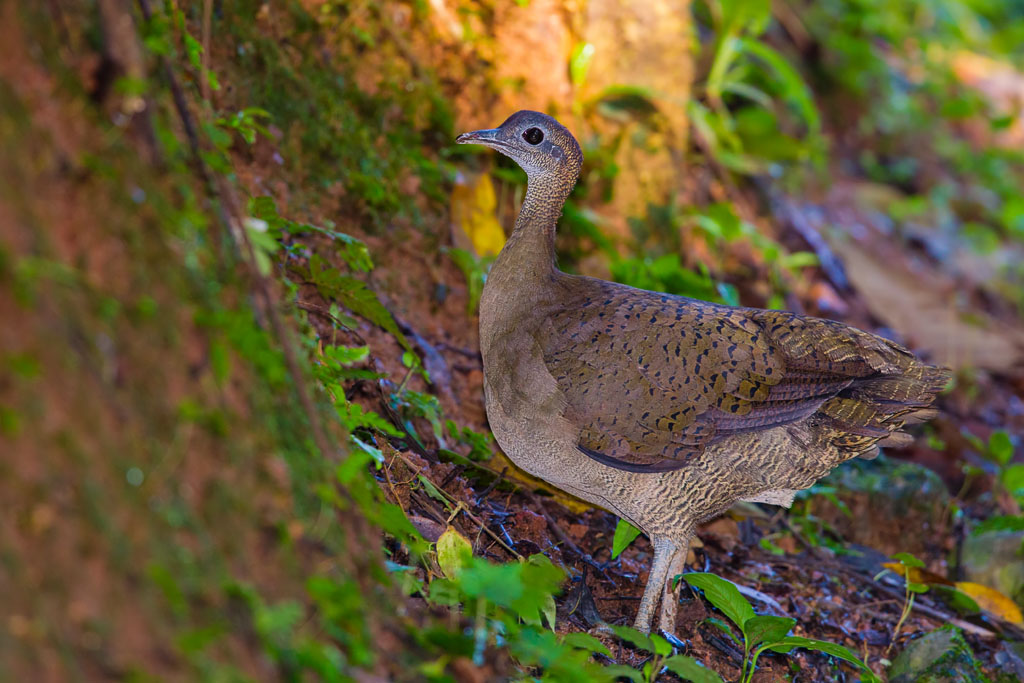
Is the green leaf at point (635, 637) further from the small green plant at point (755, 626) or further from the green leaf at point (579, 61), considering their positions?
the green leaf at point (579, 61)

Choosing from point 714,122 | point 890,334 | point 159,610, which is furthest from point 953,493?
point 159,610

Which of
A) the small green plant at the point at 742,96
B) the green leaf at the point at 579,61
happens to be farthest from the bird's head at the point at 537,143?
the small green plant at the point at 742,96

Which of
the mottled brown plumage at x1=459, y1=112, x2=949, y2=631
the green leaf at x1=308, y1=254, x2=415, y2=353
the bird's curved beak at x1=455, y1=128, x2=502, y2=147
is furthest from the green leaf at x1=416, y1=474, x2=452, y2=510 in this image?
the bird's curved beak at x1=455, y1=128, x2=502, y2=147

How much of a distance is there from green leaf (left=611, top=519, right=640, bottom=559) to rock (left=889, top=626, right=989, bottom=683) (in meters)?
1.58

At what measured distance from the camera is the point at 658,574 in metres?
4.52

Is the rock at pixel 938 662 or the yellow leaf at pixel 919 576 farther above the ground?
the rock at pixel 938 662

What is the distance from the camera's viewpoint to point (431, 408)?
4828 millimetres

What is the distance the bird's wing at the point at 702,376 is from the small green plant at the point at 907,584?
0.89 metres

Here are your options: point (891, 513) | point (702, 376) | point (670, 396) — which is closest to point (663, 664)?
point (670, 396)

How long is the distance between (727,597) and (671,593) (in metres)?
0.46

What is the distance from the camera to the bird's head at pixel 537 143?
4797 millimetres

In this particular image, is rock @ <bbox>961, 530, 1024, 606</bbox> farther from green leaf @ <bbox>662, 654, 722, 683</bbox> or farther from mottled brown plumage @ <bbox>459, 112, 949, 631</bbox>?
green leaf @ <bbox>662, 654, 722, 683</bbox>

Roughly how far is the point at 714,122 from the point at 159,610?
27.0 feet

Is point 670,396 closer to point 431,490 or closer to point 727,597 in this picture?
point 727,597
